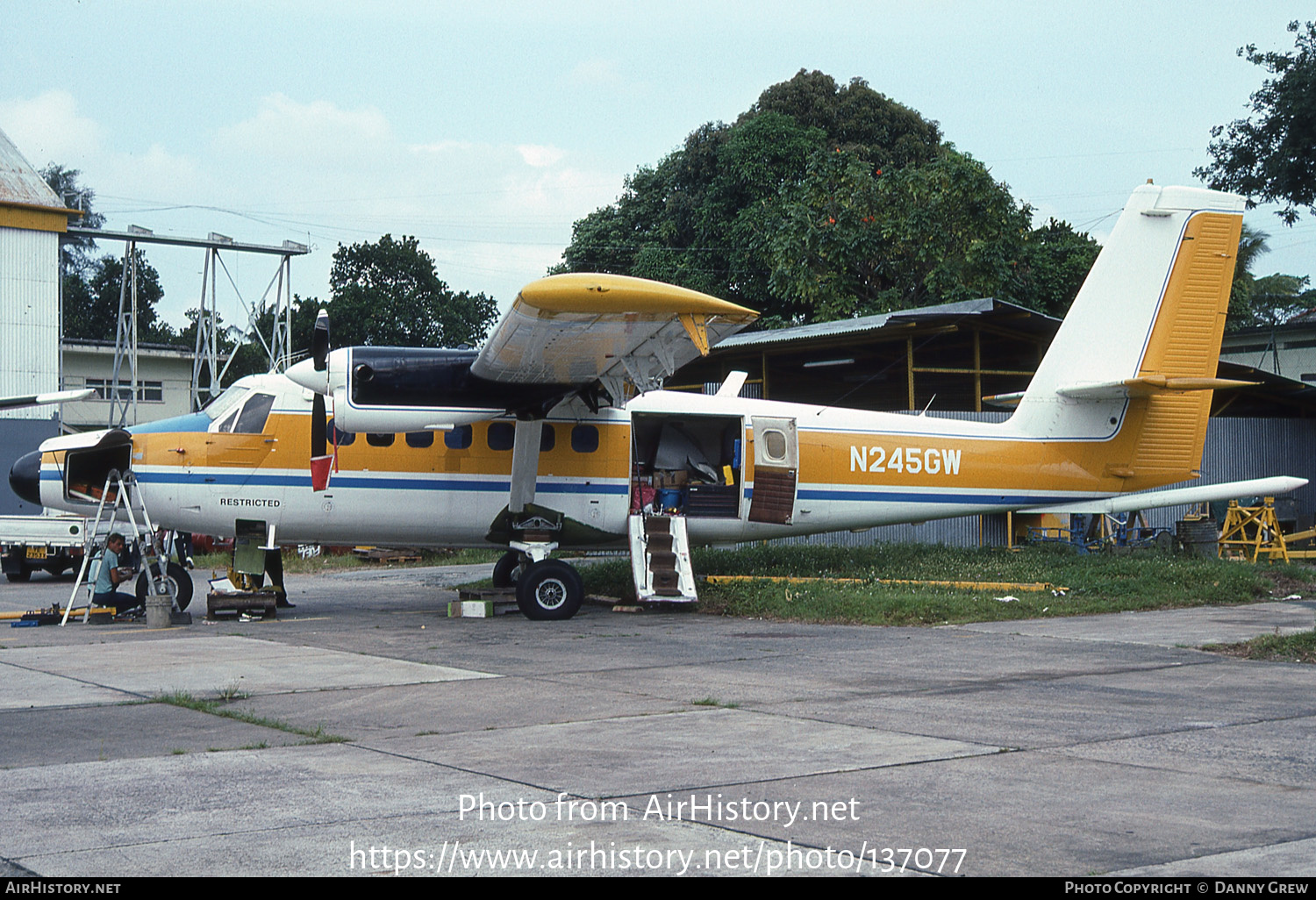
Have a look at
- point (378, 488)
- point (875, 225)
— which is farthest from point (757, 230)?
A: point (378, 488)

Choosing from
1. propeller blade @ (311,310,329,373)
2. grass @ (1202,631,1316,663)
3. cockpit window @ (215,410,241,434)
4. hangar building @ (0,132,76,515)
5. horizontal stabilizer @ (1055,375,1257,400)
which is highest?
hangar building @ (0,132,76,515)

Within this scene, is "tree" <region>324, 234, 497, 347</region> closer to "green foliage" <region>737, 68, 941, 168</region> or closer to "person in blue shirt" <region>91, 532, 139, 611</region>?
"green foliage" <region>737, 68, 941, 168</region>

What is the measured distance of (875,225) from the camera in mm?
33344

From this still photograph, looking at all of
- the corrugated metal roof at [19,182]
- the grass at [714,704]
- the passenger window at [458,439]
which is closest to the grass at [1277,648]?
the grass at [714,704]

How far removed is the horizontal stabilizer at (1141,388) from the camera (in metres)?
14.7

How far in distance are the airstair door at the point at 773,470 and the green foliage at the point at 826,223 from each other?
1781 centimetres

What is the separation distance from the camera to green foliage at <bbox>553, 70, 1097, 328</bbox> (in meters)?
33.0

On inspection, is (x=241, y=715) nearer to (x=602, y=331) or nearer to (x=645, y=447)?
(x=602, y=331)

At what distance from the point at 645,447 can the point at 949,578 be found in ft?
14.8

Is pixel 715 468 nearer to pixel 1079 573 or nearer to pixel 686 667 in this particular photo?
pixel 1079 573

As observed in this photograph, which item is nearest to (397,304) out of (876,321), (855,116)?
(855,116)

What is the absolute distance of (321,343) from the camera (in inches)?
528

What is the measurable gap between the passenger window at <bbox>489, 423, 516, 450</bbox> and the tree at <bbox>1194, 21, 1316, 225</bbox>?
23.0m

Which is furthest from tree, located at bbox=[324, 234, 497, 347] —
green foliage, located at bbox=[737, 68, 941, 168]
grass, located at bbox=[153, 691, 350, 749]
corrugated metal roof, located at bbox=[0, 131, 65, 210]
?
grass, located at bbox=[153, 691, 350, 749]
